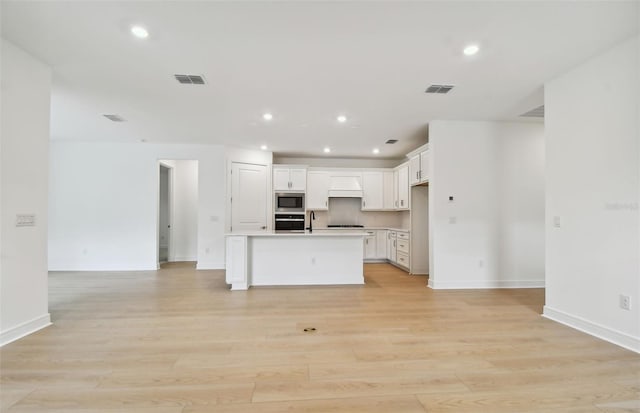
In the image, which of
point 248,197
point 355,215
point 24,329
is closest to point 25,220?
point 24,329

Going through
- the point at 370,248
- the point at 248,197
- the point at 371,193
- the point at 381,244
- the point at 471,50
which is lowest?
the point at 370,248

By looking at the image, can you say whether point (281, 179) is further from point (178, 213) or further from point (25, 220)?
point (25, 220)

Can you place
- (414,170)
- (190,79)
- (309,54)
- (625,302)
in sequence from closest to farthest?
(625,302) < (309,54) < (190,79) < (414,170)

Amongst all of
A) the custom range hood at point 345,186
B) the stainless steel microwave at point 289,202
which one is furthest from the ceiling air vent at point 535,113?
the stainless steel microwave at point 289,202

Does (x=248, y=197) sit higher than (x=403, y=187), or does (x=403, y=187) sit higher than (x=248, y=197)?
(x=403, y=187)

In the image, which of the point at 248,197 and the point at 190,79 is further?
the point at 248,197

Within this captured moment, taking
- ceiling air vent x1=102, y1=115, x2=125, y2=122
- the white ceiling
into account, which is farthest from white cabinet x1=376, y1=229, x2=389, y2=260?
ceiling air vent x1=102, y1=115, x2=125, y2=122

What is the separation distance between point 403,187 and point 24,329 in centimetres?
609

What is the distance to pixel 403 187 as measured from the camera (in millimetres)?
6352

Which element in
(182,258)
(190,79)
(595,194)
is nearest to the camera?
(595,194)

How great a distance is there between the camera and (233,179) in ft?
21.7

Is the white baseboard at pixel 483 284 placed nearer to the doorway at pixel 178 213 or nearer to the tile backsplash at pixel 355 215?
the tile backsplash at pixel 355 215

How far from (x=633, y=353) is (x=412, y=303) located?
198 cm

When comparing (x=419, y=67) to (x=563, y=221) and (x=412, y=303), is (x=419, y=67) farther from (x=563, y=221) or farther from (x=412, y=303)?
(x=412, y=303)
